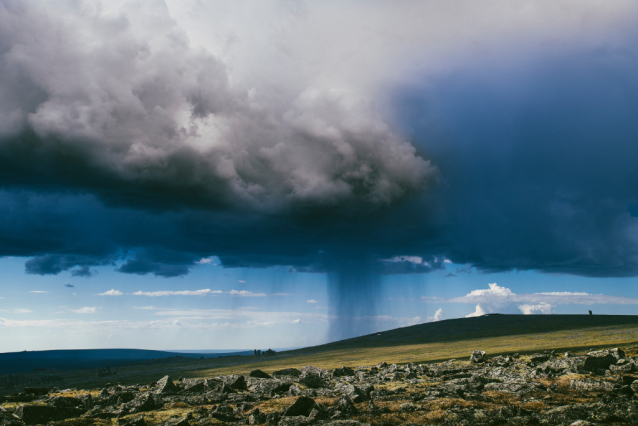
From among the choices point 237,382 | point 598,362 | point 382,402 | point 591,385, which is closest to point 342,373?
point 237,382

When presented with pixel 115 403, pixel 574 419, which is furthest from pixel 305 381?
pixel 574 419

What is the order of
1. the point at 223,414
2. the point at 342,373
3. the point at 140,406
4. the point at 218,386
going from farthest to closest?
the point at 342,373, the point at 218,386, the point at 140,406, the point at 223,414

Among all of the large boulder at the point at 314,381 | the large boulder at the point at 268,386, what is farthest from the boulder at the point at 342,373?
the large boulder at the point at 268,386

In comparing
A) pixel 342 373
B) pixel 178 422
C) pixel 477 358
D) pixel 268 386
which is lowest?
pixel 342 373

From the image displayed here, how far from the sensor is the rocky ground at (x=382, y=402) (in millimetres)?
25906

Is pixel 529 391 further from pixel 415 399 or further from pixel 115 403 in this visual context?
pixel 115 403

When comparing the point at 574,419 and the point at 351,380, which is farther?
the point at 351,380

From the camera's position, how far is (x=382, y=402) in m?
33.2

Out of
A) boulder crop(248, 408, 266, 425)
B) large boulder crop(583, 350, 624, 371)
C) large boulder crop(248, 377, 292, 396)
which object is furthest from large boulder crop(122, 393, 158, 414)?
large boulder crop(583, 350, 624, 371)

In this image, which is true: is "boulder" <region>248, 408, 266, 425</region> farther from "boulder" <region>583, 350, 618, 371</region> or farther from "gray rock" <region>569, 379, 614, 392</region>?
"boulder" <region>583, 350, 618, 371</region>

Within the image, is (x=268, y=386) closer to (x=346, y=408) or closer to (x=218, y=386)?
(x=218, y=386)

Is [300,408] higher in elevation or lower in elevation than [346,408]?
higher

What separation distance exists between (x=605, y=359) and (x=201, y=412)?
41.5 metres

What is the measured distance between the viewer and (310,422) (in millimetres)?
26047
